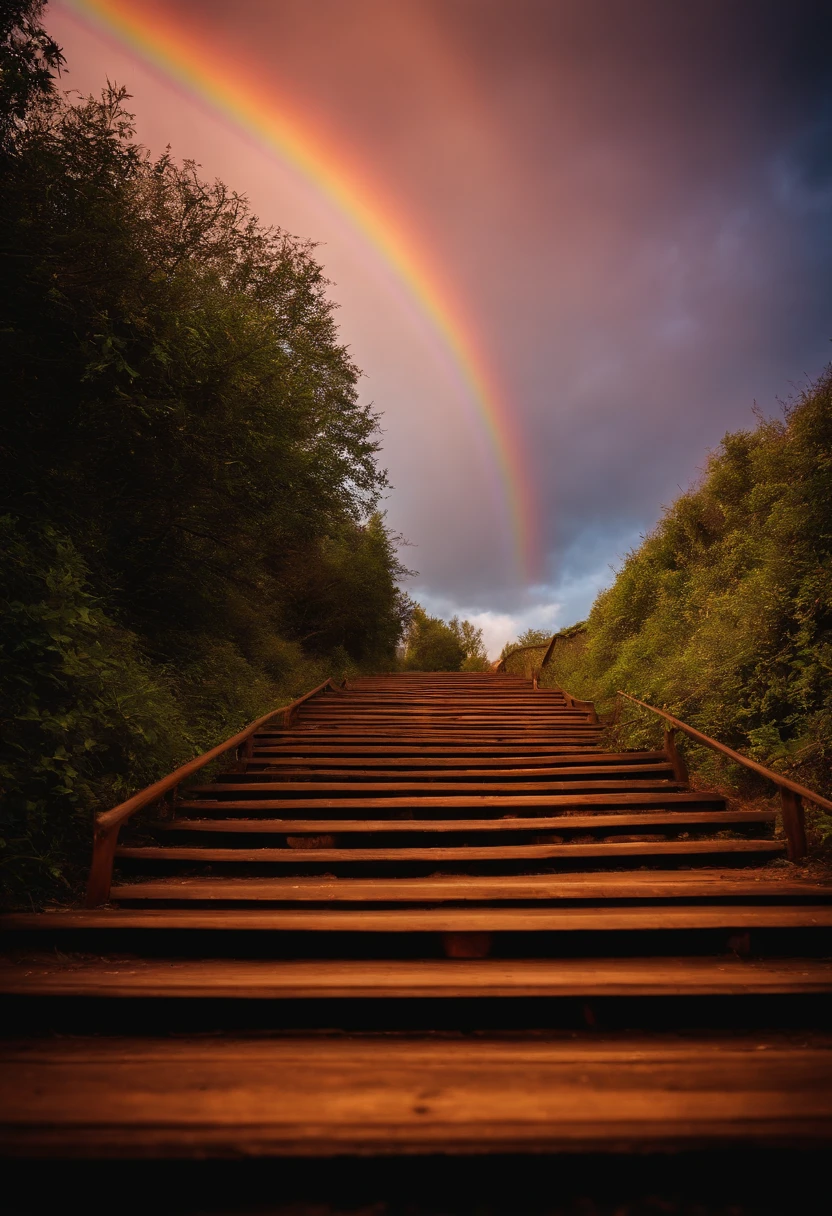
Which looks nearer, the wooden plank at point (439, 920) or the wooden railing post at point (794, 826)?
the wooden plank at point (439, 920)

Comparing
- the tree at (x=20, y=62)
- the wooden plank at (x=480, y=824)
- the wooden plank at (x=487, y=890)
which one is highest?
the tree at (x=20, y=62)

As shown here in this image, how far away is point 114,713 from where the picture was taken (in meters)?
3.33

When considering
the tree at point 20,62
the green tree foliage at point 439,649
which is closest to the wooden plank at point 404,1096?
the tree at point 20,62

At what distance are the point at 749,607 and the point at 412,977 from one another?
4773 millimetres

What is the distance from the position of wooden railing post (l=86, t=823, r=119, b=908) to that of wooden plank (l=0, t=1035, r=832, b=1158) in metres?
0.80

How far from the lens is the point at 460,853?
284 centimetres

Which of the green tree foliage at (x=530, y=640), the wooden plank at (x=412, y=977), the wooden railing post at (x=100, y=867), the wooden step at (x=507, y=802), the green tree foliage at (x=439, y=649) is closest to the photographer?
the wooden plank at (x=412, y=977)

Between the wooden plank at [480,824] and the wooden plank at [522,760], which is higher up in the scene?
the wooden plank at [522,760]

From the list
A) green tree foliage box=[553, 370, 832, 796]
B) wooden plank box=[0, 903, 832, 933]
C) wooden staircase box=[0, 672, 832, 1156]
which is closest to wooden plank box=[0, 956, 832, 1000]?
wooden staircase box=[0, 672, 832, 1156]

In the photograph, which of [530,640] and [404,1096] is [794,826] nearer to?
[404,1096]

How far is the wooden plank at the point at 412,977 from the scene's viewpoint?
1667 millimetres

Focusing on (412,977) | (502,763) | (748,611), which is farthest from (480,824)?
(748,611)

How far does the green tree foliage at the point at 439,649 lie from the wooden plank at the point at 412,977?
24900 mm

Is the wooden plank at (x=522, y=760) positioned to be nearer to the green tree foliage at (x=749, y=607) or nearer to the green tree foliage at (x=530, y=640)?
the green tree foliage at (x=749, y=607)
